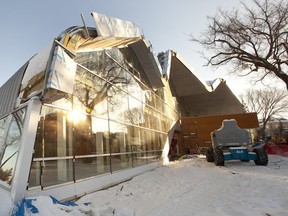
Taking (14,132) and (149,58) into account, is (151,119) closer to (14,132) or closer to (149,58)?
(149,58)

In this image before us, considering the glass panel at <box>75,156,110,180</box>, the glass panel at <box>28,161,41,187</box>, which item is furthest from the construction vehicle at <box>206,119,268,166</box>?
the glass panel at <box>28,161,41,187</box>

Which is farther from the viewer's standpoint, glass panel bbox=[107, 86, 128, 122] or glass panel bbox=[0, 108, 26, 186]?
glass panel bbox=[107, 86, 128, 122]

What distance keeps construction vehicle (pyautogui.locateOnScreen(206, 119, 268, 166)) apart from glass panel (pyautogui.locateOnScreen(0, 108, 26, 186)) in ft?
35.5

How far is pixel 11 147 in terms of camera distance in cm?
677

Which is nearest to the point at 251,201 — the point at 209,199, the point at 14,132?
the point at 209,199

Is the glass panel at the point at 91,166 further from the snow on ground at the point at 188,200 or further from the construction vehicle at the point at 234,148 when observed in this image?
the construction vehicle at the point at 234,148

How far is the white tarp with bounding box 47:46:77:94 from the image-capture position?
Result: 6.24m

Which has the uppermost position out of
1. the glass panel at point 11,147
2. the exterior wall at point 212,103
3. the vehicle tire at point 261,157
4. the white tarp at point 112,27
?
the exterior wall at point 212,103

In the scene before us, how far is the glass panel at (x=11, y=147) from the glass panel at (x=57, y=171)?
0.79 meters

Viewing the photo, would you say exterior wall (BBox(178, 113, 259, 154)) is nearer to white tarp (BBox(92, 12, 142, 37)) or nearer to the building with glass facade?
the building with glass facade

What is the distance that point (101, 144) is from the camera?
376 inches

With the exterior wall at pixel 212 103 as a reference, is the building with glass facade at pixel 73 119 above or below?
below

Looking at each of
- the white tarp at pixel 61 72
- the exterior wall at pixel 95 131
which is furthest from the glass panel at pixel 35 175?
the white tarp at pixel 61 72

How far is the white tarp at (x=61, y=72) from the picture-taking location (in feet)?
20.5
